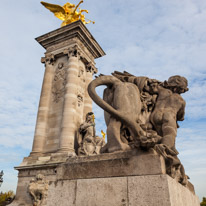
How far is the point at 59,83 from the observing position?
602 inches

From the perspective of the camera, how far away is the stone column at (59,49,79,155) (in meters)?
12.6

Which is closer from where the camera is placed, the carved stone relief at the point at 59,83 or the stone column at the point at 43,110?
the stone column at the point at 43,110

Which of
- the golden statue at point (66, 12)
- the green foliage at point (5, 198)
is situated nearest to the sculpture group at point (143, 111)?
the green foliage at point (5, 198)

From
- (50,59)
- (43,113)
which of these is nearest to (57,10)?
(50,59)

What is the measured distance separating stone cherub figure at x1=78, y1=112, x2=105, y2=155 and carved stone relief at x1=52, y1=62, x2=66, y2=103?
98.9 inches

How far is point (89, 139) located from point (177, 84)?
9.43 m

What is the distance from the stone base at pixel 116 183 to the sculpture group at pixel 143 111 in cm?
25

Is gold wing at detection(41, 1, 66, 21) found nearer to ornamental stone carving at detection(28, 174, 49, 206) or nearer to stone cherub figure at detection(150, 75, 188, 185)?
ornamental stone carving at detection(28, 174, 49, 206)

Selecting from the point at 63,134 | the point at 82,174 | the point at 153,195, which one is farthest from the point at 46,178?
the point at 153,195

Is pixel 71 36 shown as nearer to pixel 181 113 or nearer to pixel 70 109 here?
pixel 70 109

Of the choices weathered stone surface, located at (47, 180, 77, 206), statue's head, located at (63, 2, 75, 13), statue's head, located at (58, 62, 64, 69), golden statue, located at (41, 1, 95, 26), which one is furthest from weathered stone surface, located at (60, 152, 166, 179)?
statue's head, located at (63, 2, 75, 13)

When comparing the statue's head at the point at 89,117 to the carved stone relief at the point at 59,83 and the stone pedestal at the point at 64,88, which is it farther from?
the carved stone relief at the point at 59,83

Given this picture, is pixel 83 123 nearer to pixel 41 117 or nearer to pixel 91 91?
pixel 41 117

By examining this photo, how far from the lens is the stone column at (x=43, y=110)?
44.8ft
